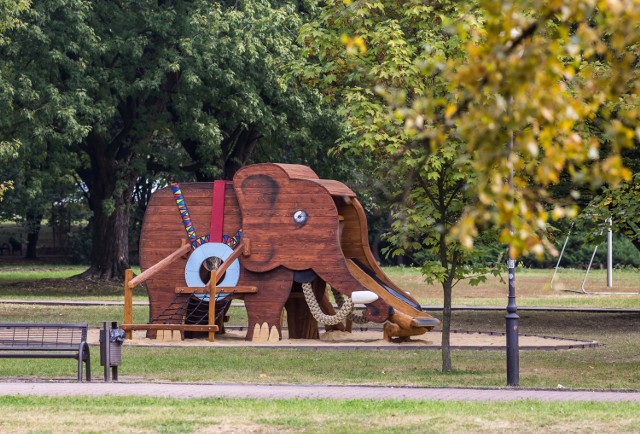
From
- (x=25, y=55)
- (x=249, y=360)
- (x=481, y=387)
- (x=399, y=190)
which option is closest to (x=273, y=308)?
(x=249, y=360)

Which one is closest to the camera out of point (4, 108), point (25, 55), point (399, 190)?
point (399, 190)

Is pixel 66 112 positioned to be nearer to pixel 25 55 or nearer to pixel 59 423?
pixel 25 55

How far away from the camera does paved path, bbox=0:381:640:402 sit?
562 inches

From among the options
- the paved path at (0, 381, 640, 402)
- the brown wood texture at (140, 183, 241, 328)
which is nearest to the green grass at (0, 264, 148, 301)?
the brown wood texture at (140, 183, 241, 328)

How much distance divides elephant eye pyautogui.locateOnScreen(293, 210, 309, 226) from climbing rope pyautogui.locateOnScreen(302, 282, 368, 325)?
117cm

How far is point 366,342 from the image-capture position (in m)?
24.2

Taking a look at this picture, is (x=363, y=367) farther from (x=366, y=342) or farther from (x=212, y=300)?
(x=212, y=300)

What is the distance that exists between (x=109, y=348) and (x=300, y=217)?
26.7 ft

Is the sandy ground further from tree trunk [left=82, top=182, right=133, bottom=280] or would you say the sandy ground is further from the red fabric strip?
tree trunk [left=82, top=182, right=133, bottom=280]

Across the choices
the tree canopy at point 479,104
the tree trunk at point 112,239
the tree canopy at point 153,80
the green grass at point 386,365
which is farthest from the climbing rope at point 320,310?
the tree trunk at point 112,239

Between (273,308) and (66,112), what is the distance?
14.7 m

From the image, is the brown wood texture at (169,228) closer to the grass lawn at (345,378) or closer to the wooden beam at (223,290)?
the wooden beam at (223,290)

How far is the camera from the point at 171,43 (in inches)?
1580

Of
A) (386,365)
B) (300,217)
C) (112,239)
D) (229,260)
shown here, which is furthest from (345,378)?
(112,239)
